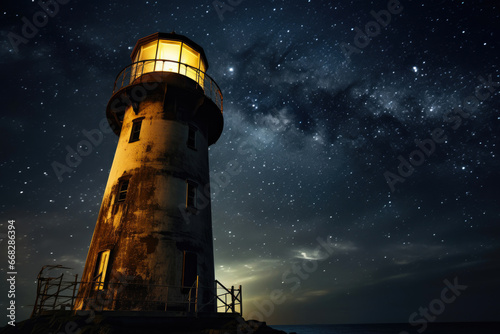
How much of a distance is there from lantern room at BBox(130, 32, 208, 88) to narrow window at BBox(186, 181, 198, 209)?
21.1ft

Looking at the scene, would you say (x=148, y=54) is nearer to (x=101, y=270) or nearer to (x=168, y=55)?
(x=168, y=55)

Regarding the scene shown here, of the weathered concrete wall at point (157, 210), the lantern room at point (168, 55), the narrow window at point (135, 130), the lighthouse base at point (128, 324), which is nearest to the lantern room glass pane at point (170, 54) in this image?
the lantern room at point (168, 55)

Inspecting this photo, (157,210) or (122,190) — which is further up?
(122,190)

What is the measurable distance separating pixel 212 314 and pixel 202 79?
12700mm

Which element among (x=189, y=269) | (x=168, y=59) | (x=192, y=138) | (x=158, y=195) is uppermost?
(x=168, y=59)

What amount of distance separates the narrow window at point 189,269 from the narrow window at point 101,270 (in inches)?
116

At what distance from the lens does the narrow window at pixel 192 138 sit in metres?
14.8

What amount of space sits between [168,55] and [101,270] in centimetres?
1211

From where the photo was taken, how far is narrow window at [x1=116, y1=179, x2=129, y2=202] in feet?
41.6

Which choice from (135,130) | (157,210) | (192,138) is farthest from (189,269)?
(135,130)

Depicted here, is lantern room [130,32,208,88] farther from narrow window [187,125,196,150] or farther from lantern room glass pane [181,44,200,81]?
narrow window [187,125,196,150]

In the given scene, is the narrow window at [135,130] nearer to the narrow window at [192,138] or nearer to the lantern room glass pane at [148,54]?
the narrow window at [192,138]

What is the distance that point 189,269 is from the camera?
1150 centimetres

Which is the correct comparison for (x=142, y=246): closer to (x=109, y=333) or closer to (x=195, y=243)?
(x=195, y=243)
